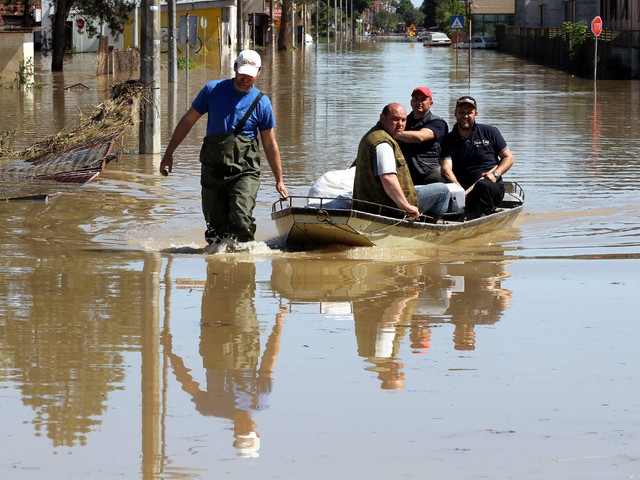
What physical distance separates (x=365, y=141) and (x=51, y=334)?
3733 millimetres

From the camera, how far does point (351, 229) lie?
1012 cm

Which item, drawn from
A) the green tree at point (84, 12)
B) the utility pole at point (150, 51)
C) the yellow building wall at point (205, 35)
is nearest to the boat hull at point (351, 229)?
the utility pole at point (150, 51)

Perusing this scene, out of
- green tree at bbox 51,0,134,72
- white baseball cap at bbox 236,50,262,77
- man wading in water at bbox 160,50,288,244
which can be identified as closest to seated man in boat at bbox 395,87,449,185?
man wading in water at bbox 160,50,288,244

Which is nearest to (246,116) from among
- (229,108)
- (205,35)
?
(229,108)

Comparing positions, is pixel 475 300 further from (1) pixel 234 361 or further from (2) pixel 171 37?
(2) pixel 171 37

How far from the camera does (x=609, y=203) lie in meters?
14.0

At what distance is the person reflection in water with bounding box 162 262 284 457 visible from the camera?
565 cm

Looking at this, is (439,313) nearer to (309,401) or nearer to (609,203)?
(309,401)

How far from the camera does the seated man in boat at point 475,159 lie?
11609mm

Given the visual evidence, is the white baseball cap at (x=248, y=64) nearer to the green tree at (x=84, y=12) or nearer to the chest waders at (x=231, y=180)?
the chest waders at (x=231, y=180)

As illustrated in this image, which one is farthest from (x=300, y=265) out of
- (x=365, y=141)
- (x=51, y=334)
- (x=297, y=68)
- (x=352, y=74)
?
(x=297, y=68)

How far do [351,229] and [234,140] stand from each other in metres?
1.24

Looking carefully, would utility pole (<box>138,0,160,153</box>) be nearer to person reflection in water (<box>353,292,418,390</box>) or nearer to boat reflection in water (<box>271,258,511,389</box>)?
boat reflection in water (<box>271,258,511,389</box>)

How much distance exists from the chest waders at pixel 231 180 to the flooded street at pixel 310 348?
11.4 inches
